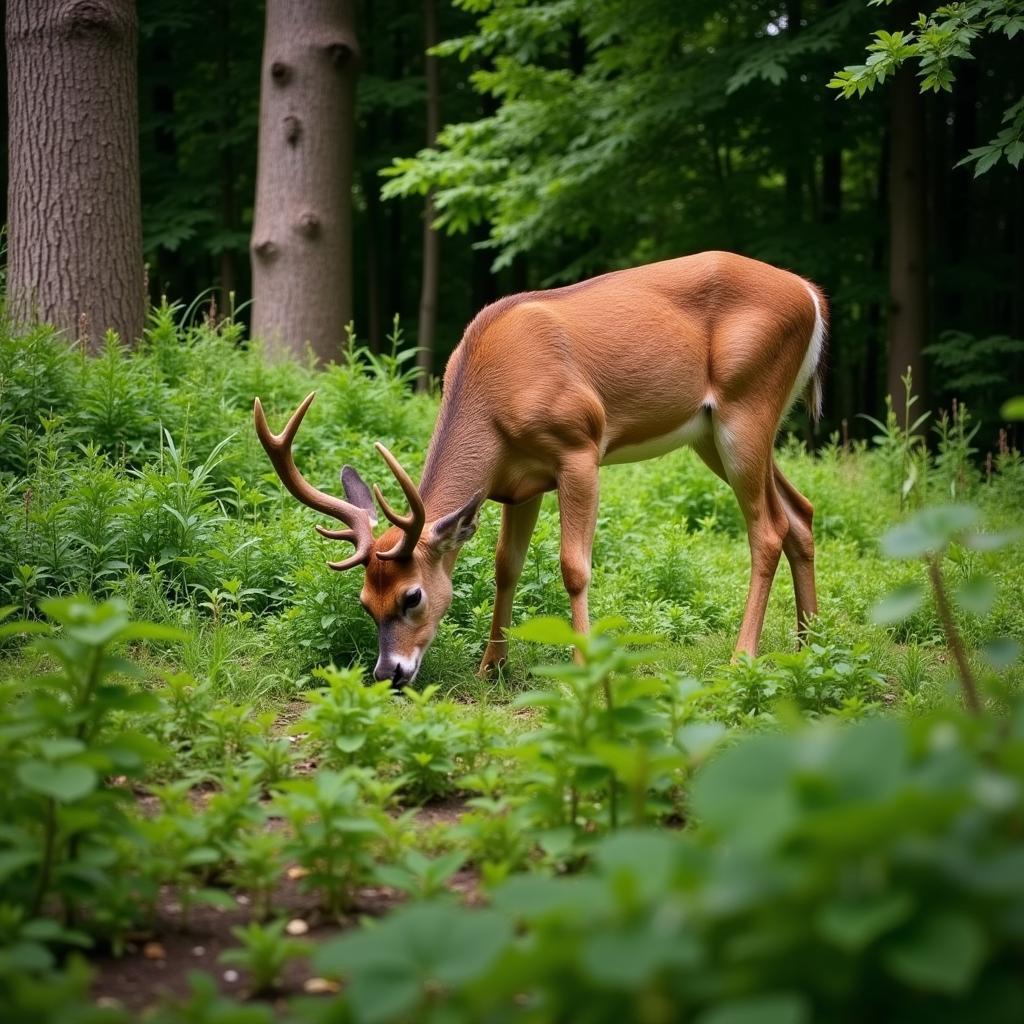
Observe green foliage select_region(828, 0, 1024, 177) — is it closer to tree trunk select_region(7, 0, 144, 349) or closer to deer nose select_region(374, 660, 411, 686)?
deer nose select_region(374, 660, 411, 686)

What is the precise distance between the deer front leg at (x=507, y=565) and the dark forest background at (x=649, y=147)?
5.33m

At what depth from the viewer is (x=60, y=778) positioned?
238cm

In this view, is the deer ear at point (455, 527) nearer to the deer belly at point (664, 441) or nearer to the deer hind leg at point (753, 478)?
the deer belly at point (664, 441)

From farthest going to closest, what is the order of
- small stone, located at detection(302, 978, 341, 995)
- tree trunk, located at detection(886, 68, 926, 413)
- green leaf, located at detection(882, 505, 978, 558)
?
1. tree trunk, located at detection(886, 68, 926, 413)
2. small stone, located at detection(302, 978, 341, 995)
3. green leaf, located at detection(882, 505, 978, 558)

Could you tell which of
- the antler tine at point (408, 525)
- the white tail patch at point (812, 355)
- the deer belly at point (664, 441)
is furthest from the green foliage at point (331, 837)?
the white tail patch at point (812, 355)

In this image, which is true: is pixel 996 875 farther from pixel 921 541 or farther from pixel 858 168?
pixel 858 168

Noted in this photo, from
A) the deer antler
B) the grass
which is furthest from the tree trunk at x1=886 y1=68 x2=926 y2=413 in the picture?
the deer antler

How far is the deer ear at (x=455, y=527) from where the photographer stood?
551 cm

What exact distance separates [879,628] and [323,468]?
3587mm

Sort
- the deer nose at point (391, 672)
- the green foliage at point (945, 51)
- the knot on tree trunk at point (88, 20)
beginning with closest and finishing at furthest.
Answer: the deer nose at point (391, 672), the green foliage at point (945, 51), the knot on tree trunk at point (88, 20)

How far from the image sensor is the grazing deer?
553 centimetres

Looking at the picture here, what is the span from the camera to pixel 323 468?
768 centimetres

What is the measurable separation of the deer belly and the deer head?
978mm

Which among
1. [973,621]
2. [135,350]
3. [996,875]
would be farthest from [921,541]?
[135,350]
